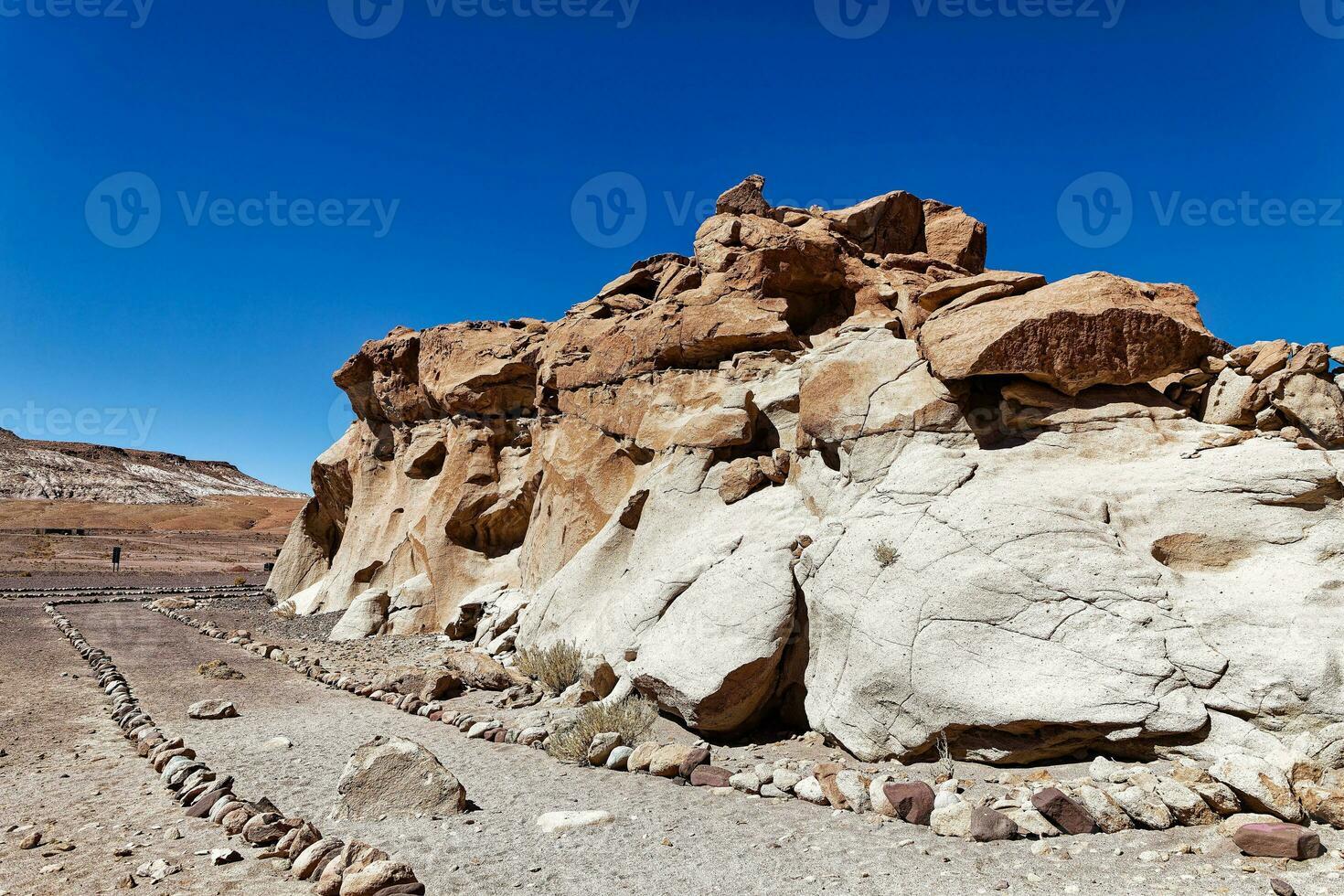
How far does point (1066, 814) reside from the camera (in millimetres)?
5480

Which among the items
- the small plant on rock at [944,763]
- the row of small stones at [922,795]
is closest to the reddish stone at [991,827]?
the row of small stones at [922,795]

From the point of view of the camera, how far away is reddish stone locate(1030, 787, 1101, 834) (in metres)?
5.44

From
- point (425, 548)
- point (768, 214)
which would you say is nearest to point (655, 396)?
point (768, 214)

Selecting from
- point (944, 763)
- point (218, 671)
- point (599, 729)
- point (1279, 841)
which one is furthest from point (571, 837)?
point (218, 671)

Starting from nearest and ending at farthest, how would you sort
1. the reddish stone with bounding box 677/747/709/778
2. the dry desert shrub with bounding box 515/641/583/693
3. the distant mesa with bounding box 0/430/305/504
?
the reddish stone with bounding box 677/747/709/778 → the dry desert shrub with bounding box 515/641/583/693 → the distant mesa with bounding box 0/430/305/504

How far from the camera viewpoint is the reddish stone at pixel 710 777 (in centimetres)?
721

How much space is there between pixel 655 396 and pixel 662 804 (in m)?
10.2

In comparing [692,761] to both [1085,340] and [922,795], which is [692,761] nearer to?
[922,795]

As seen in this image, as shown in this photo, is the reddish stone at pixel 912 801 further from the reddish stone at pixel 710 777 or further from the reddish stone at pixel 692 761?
the reddish stone at pixel 692 761

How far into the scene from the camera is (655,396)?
16.0m

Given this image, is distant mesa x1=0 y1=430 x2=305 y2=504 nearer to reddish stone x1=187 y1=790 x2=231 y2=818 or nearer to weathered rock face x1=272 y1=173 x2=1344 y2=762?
weathered rock face x1=272 y1=173 x2=1344 y2=762

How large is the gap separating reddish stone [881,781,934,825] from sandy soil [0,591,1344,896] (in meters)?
0.20

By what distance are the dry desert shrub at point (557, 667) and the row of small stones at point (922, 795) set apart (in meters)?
2.14

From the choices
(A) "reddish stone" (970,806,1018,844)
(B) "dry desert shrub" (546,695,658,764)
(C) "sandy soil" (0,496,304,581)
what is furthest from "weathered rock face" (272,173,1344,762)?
(C) "sandy soil" (0,496,304,581)
